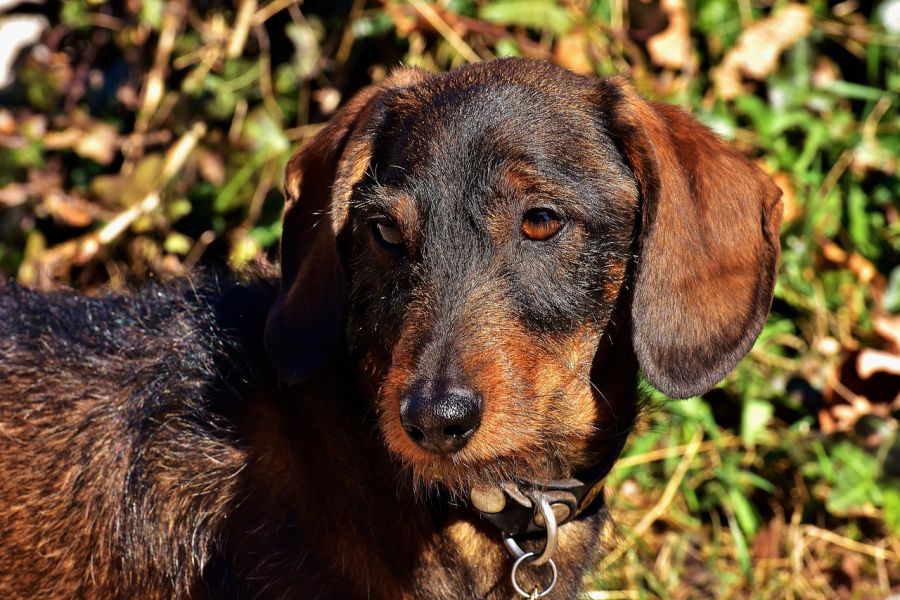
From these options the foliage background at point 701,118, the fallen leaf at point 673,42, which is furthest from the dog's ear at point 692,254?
the fallen leaf at point 673,42

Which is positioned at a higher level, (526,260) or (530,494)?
(526,260)

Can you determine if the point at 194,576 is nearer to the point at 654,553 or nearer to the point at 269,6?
the point at 654,553

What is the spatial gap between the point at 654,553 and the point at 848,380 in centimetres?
113

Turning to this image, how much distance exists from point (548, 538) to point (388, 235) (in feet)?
2.82

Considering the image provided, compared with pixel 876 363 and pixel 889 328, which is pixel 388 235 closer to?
pixel 876 363

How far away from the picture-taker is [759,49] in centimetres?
541

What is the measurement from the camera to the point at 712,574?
462 centimetres

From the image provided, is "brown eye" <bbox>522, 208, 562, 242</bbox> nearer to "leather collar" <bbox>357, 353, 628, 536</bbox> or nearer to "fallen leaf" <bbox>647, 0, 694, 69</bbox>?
"leather collar" <bbox>357, 353, 628, 536</bbox>

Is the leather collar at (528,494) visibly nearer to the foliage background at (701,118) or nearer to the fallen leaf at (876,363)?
the foliage background at (701,118)

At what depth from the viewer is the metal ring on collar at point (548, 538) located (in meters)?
2.86

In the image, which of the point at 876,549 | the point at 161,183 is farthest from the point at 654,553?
the point at 161,183

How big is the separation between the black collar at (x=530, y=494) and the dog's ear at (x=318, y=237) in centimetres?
55

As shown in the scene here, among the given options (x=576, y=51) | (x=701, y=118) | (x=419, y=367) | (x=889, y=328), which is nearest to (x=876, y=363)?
(x=889, y=328)

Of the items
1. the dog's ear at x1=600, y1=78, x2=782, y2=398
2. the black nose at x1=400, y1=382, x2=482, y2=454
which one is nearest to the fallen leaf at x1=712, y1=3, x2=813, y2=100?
the dog's ear at x1=600, y1=78, x2=782, y2=398
